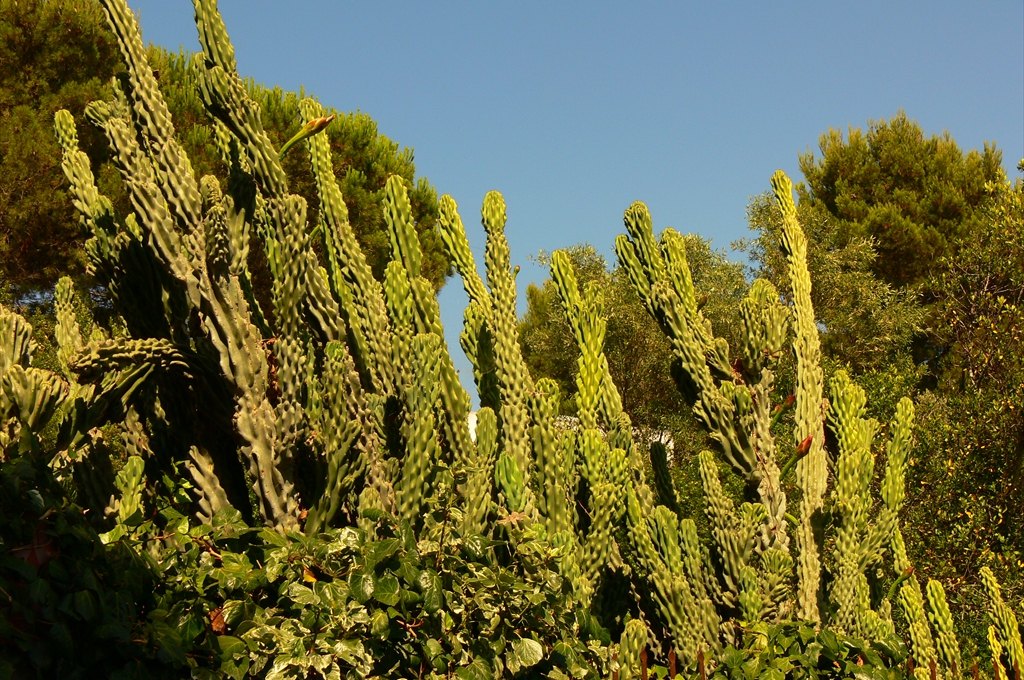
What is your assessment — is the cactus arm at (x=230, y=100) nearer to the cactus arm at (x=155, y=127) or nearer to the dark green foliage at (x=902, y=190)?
the cactus arm at (x=155, y=127)

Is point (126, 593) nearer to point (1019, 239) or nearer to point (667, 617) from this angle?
point (667, 617)

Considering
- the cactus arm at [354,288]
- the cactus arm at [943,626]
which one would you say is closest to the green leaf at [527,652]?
the cactus arm at [354,288]

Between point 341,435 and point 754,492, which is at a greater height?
point 341,435

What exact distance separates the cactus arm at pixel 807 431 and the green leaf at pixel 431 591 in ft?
8.29

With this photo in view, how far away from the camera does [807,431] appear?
18.4ft

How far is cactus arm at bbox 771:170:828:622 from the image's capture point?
5.28 metres

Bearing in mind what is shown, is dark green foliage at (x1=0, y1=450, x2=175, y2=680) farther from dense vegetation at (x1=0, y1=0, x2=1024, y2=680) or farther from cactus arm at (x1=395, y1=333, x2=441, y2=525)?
cactus arm at (x1=395, y1=333, x2=441, y2=525)

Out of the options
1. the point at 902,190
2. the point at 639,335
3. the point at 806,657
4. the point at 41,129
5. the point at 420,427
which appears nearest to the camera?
the point at 420,427

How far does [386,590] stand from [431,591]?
18cm

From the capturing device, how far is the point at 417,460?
3984mm

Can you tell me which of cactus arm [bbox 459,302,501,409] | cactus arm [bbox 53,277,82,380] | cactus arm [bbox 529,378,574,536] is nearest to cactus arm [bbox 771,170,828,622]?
cactus arm [bbox 529,378,574,536]

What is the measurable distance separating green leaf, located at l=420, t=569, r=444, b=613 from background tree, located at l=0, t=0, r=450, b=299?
1043cm

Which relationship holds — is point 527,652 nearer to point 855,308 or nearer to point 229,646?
point 229,646

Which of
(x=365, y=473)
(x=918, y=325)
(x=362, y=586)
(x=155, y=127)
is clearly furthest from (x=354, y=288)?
(x=918, y=325)
